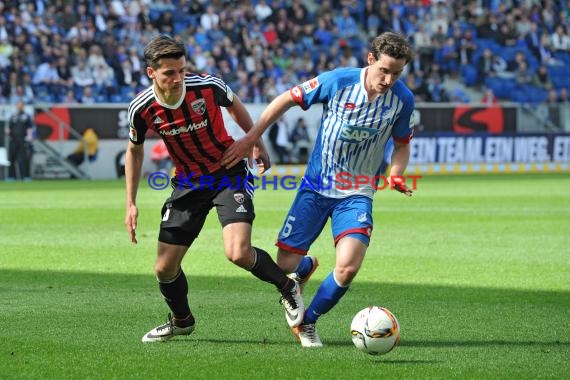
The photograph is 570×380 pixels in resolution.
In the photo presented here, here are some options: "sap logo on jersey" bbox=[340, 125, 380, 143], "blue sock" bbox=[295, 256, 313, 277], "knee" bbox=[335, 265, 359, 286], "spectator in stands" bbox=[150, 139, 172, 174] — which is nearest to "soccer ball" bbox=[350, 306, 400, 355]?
"knee" bbox=[335, 265, 359, 286]

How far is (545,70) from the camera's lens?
3662 cm

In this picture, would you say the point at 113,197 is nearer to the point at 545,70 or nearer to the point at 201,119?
the point at 201,119

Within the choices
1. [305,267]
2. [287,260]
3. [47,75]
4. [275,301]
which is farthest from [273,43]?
[287,260]

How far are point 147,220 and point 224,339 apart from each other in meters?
10.3

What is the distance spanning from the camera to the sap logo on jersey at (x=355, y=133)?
7668 mm

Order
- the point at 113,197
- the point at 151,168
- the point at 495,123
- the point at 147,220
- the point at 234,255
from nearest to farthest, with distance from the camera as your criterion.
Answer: the point at 234,255 → the point at 147,220 → the point at 113,197 → the point at 151,168 → the point at 495,123

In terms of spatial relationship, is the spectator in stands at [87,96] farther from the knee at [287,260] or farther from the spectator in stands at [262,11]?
the knee at [287,260]

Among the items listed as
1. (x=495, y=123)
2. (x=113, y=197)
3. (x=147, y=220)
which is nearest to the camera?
(x=147, y=220)

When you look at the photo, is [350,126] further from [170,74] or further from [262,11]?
[262,11]

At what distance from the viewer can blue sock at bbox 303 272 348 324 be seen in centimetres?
736

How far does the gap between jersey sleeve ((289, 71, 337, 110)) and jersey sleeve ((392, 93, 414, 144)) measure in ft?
1.67

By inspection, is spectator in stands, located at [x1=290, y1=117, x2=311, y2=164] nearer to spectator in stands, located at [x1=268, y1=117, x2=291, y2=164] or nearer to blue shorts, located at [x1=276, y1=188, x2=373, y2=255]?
spectator in stands, located at [x1=268, y1=117, x2=291, y2=164]

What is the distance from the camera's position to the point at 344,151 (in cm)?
777

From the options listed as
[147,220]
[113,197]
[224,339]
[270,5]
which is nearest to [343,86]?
A: [224,339]
